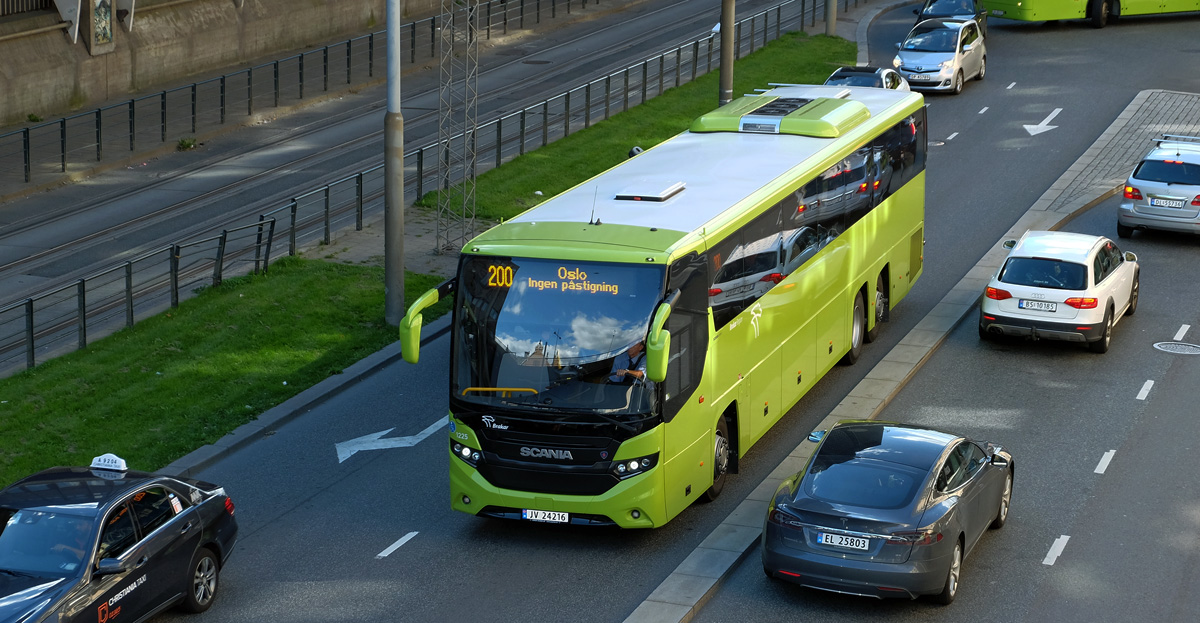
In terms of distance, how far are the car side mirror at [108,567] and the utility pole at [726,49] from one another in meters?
18.7

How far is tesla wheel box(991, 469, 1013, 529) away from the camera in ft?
47.5

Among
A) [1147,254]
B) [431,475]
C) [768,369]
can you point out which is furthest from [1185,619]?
[1147,254]

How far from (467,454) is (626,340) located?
2084 mm

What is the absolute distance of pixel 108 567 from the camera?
37.6ft

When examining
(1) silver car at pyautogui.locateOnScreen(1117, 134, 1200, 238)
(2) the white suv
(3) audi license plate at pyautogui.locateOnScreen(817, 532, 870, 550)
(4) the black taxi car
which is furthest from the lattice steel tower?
(3) audi license plate at pyautogui.locateOnScreen(817, 532, 870, 550)

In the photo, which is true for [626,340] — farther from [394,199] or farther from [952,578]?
[394,199]

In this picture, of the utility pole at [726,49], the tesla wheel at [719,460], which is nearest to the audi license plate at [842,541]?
the tesla wheel at [719,460]

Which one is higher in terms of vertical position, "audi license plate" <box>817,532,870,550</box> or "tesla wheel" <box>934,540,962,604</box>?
"audi license plate" <box>817,532,870,550</box>

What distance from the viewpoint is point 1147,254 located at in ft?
83.8

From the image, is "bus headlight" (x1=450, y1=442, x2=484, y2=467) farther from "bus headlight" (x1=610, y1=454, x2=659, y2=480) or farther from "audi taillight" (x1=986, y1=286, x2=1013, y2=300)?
"audi taillight" (x1=986, y1=286, x2=1013, y2=300)

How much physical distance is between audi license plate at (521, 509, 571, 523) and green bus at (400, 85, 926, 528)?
1cm

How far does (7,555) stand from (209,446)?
5646 mm

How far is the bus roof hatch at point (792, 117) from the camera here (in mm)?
19250

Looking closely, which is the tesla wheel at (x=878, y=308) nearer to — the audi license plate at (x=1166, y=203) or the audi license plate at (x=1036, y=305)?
the audi license plate at (x=1036, y=305)
